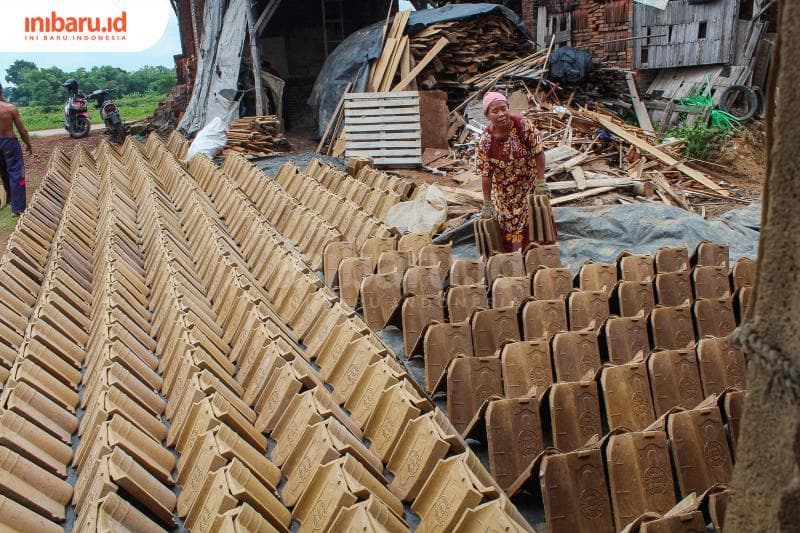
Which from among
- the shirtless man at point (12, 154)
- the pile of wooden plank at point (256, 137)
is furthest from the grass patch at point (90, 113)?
the shirtless man at point (12, 154)

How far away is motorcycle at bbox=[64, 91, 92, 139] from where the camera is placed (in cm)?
1903

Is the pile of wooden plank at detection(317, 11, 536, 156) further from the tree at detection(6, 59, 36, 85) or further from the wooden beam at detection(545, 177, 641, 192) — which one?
the tree at detection(6, 59, 36, 85)

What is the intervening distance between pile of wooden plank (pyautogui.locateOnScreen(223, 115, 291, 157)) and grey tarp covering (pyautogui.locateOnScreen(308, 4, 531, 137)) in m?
0.83

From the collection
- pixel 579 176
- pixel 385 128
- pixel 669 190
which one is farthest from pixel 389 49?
pixel 669 190

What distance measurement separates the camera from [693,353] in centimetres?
391

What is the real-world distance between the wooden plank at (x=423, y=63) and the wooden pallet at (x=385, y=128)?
19.5 inches

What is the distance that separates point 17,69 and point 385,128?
94.4 ft

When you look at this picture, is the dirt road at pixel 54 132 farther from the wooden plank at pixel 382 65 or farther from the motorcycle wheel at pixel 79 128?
the wooden plank at pixel 382 65

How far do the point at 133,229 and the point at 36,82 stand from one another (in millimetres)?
27869

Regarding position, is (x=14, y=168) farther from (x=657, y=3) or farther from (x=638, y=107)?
(x=657, y=3)

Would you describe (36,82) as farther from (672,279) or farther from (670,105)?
(672,279)

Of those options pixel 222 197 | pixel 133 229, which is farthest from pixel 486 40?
pixel 133 229

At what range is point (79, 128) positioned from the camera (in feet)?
63.4

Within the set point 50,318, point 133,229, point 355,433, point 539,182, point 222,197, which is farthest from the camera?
point 222,197
